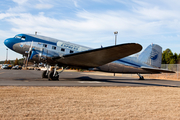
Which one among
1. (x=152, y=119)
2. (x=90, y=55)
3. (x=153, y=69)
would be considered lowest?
(x=152, y=119)

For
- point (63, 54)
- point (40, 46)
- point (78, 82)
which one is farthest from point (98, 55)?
point (40, 46)

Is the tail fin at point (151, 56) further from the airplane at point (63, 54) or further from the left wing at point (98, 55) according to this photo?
the left wing at point (98, 55)

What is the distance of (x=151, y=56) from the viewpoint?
19.3 metres

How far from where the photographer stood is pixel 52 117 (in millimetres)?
4227

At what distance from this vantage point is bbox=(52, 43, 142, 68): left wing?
11719mm

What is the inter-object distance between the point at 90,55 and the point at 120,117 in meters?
9.25

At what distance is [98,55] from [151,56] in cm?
921

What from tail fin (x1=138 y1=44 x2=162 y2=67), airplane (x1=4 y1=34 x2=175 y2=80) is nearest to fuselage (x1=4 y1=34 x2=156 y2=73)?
airplane (x1=4 y1=34 x2=175 y2=80)

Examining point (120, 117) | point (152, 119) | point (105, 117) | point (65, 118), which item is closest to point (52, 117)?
point (65, 118)

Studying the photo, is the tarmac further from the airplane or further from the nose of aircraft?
the nose of aircraft

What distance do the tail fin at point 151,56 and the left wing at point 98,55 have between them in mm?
6772

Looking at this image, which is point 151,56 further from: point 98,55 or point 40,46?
point 40,46

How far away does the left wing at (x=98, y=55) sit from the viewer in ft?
38.4

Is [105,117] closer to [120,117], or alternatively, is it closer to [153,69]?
[120,117]
